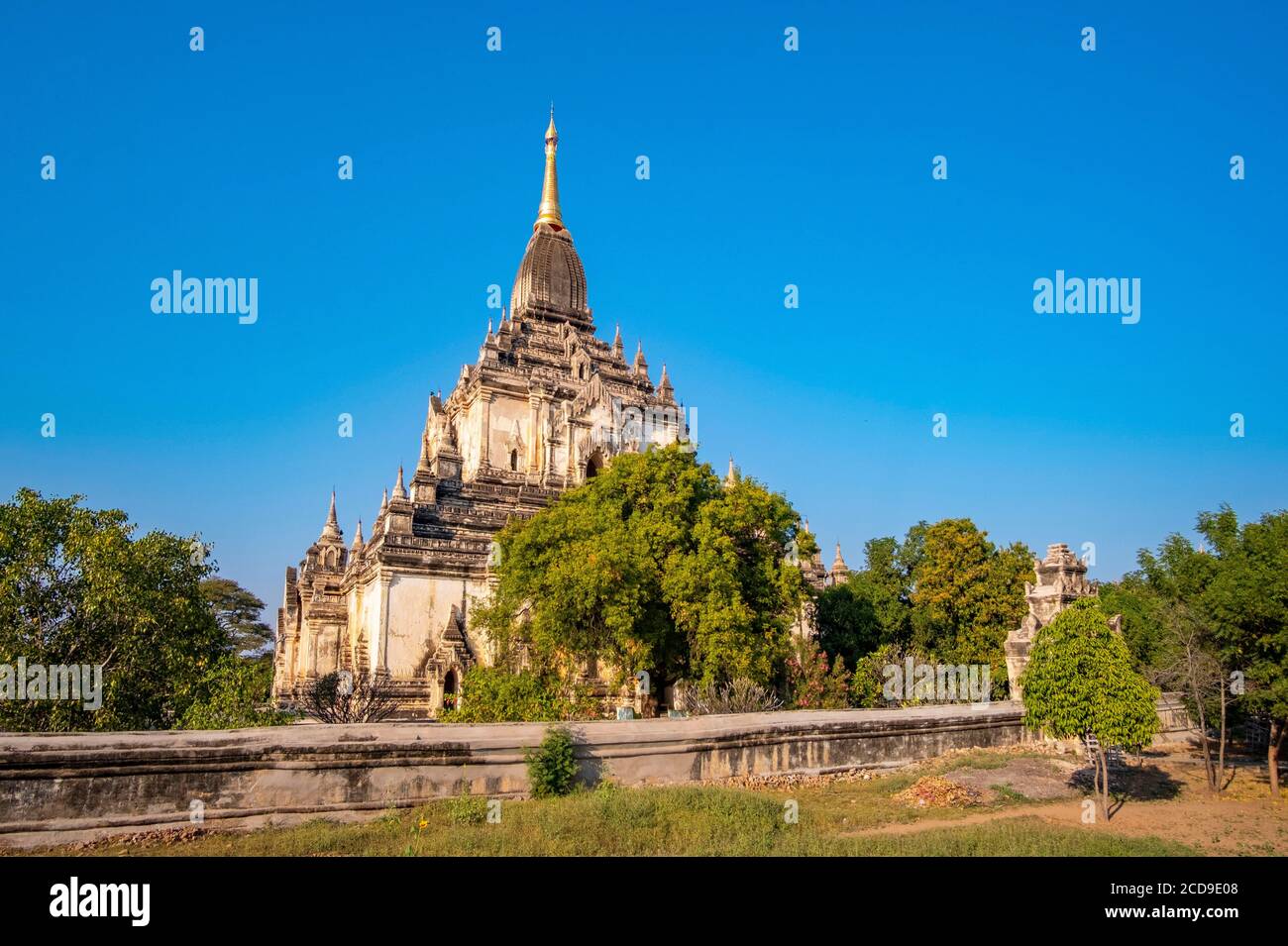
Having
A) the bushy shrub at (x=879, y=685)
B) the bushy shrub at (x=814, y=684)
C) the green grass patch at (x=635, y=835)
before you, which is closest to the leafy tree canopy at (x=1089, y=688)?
the green grass patch at (x=635, y=835)

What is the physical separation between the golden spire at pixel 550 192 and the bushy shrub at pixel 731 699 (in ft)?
100

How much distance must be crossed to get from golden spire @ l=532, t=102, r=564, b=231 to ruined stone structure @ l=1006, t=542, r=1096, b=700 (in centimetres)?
3217

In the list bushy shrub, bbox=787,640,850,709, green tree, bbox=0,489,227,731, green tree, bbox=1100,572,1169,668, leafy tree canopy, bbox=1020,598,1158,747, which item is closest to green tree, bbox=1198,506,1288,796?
green tree, bbox=1100,572,1169,668

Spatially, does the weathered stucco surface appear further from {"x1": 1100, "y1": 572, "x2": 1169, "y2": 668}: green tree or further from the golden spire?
the golden spire

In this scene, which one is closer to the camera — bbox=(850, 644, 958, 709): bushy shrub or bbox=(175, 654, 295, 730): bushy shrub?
bbox=(175, 654, 295, 730): bushy shrub

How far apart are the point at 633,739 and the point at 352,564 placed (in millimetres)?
23304

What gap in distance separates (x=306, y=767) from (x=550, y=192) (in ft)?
135

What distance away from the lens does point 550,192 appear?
1870 inches

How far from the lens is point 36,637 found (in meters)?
16.5

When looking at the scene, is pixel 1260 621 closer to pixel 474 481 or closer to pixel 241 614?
pixel 474 481

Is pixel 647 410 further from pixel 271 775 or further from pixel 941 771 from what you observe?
pixel 271 775

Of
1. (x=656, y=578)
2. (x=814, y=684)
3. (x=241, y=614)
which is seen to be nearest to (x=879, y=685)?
(x=814, y=684)

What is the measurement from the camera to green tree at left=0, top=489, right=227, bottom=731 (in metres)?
16.3
